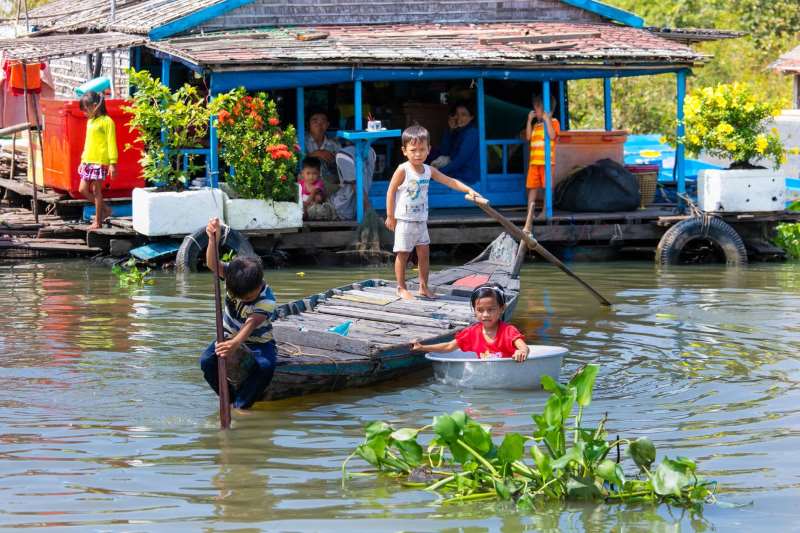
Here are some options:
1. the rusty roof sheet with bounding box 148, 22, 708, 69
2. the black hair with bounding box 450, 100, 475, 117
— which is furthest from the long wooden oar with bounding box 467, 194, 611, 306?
the black hair with bounding box 450, 100, 475, 117

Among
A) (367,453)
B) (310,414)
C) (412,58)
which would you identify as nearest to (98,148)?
(412,58)

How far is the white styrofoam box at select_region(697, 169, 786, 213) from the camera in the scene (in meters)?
16.2

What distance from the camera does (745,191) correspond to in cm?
1619

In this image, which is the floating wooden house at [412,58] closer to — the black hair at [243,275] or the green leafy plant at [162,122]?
the green leafy plant at [162,122]

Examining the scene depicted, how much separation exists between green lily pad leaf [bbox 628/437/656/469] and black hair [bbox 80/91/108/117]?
10.4 meters

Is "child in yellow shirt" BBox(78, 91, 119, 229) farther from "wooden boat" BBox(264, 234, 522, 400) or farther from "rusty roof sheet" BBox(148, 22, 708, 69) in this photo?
"wooden boat" BBox(264, 234, 522, 400)

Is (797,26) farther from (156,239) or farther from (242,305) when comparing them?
(242,305)

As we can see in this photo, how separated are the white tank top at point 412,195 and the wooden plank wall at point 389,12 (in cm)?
613

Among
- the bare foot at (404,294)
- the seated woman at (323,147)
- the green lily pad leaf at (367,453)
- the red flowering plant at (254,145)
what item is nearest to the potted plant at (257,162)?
the red flowering plant at (254,145)

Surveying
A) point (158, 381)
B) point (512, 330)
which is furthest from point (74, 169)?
point (512, 330)

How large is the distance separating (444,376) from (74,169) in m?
8.45

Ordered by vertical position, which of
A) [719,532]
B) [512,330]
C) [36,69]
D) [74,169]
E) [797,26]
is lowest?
[719,532]

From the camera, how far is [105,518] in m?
6.61

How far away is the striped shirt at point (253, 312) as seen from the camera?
8.20 metres
